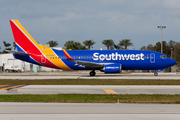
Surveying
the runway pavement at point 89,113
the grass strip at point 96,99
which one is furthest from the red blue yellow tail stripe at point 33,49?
the runway pavement at point 89,113

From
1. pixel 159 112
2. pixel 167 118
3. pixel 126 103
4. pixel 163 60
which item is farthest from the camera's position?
pixel 163 60

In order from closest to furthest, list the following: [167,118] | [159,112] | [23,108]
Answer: [167,118]
[159,112]
[23,108]

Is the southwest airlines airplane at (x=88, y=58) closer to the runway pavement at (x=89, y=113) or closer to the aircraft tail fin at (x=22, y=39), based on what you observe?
the aircraft tail fin at (x=22, y=39)

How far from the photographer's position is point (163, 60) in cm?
4000

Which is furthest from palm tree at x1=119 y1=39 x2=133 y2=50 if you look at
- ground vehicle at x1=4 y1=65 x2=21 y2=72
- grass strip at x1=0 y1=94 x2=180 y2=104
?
grass strip at x1=0 y1=94 x2=180 y2=104

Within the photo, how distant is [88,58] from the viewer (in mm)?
A: 40781

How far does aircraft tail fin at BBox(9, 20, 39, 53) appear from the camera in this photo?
4184 centimetres

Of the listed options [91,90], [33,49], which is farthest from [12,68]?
[91,90]

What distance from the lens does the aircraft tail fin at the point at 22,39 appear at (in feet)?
137

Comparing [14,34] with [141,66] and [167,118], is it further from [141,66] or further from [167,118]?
[167,118]

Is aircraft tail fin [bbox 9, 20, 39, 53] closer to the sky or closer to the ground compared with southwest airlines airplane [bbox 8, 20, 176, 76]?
closer to the sky

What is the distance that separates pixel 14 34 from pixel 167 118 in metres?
36.9

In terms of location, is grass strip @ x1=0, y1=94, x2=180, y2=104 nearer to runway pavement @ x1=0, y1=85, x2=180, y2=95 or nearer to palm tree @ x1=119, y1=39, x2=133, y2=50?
runway pavement @ x1=0, y1=85, x2=180, y2=95

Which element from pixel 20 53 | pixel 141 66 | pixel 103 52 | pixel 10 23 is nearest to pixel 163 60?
pixel 141 66
